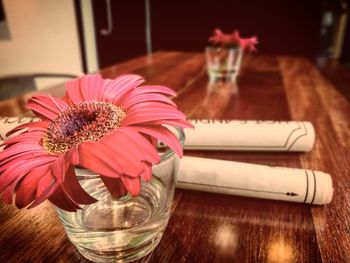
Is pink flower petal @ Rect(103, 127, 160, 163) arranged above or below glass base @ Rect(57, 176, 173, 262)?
above

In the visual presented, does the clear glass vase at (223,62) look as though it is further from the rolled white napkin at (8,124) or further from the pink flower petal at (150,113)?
the pink flower petal at (150,113)

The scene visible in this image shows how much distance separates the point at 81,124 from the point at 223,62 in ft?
2.95

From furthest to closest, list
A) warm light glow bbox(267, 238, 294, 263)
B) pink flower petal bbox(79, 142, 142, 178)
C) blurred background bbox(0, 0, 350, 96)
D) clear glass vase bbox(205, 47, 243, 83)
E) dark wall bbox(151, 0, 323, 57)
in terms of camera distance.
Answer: dark wall bbox(151, 0, 323, 57)
blurred background bbox(0, 0, 350, 96)
clear glass vase bbox(205, 47, 243, 83)
warm light glow bbox(267, 238, 294, 263)
pink flower petal bbox(79, 142, 142, 178)

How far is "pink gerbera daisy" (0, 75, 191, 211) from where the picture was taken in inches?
8.7

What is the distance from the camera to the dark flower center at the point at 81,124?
10.4 inches

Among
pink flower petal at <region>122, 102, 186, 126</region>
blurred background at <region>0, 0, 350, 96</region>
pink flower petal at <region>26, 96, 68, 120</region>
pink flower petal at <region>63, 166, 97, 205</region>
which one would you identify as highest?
pink flower petal at <region>122, 102, 186, 126</region>

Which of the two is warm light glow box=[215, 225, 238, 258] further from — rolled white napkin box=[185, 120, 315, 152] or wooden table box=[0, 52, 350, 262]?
rolled white napkin box=[185, 120, 315, 152]

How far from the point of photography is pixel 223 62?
43.8 inches

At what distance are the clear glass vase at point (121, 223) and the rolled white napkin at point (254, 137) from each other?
7.7 inches

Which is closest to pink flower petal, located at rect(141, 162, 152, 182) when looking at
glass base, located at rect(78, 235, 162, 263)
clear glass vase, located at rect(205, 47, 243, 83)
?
glass base, located at rect(78, 235, 162, 263)

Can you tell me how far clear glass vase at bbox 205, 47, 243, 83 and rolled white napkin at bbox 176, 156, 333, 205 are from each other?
0.72 m

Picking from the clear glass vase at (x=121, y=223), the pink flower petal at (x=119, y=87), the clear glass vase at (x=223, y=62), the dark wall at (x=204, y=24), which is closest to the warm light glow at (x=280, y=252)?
the clear glass vase at (x=121, y=223)

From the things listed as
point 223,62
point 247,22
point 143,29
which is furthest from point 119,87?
point 143,29

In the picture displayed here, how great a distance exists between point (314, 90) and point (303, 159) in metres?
0.56
